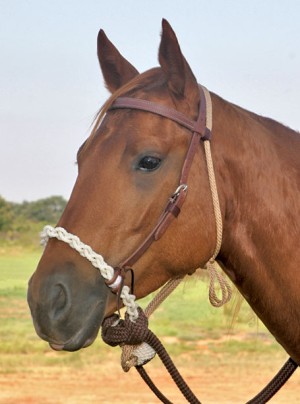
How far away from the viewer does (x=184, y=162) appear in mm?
2887

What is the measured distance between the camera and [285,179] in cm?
309

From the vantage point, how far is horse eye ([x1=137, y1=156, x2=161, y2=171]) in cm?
279

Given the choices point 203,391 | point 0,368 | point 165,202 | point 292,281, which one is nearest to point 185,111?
point 165,202

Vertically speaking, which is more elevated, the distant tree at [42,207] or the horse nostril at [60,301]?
the horse nostril at [60,301]

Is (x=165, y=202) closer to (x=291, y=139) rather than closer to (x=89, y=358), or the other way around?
(x=291, y=139)

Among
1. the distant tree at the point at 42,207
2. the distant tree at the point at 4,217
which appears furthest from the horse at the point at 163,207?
the distant tree at the point at 42,207

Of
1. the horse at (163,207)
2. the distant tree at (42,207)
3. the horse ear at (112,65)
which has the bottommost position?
the distant tree at (42,207)

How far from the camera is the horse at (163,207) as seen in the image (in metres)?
2.65

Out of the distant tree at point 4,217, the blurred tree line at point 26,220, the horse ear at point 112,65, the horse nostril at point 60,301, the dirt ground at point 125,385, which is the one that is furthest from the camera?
the distant tree at point 4,217

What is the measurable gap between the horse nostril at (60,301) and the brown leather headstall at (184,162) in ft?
0.64

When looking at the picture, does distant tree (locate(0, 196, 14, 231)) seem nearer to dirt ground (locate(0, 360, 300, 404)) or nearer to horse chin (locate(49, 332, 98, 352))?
dirt ground (locate(0, 360, 300, 404))

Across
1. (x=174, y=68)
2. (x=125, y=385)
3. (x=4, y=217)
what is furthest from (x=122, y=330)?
(x=4, y=217)

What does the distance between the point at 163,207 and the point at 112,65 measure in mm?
830

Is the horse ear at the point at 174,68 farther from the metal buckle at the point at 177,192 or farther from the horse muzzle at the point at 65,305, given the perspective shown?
the horse muzzle at the point at 65,305
